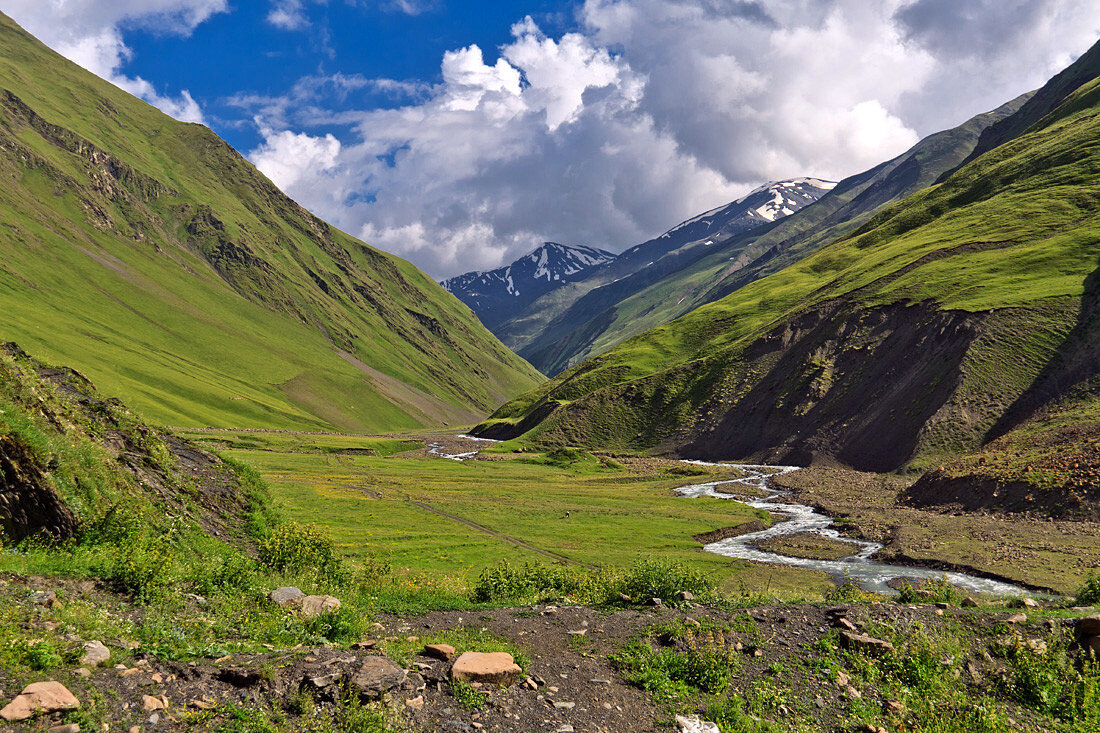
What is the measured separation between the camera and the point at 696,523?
237 ft

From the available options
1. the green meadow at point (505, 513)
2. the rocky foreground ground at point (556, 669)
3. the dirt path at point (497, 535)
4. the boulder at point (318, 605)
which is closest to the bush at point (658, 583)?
the rocky foreground ground at point (556, 669)

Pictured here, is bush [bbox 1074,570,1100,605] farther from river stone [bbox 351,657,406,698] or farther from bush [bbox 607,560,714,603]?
river stone [bbox 351,657,406,698]

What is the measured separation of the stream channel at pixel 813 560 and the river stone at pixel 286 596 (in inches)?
927

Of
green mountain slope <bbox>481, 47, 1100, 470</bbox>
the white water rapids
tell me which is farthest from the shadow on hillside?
the white water rapids

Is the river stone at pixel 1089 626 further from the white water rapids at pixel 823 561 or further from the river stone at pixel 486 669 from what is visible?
the river stone at pixel 486 669

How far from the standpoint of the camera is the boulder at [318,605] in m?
16.8

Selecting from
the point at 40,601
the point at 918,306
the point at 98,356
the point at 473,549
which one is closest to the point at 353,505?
the point at 473,549

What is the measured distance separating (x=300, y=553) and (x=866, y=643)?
2053 cm

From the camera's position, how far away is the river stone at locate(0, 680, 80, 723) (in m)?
8.80

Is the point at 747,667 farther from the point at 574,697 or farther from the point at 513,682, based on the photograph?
the point at 513,682

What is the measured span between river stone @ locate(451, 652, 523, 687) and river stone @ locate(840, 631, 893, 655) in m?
10.4

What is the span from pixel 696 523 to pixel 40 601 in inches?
2657

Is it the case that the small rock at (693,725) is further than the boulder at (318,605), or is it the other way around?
the boulder at (318,605)

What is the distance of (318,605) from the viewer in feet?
57.4
